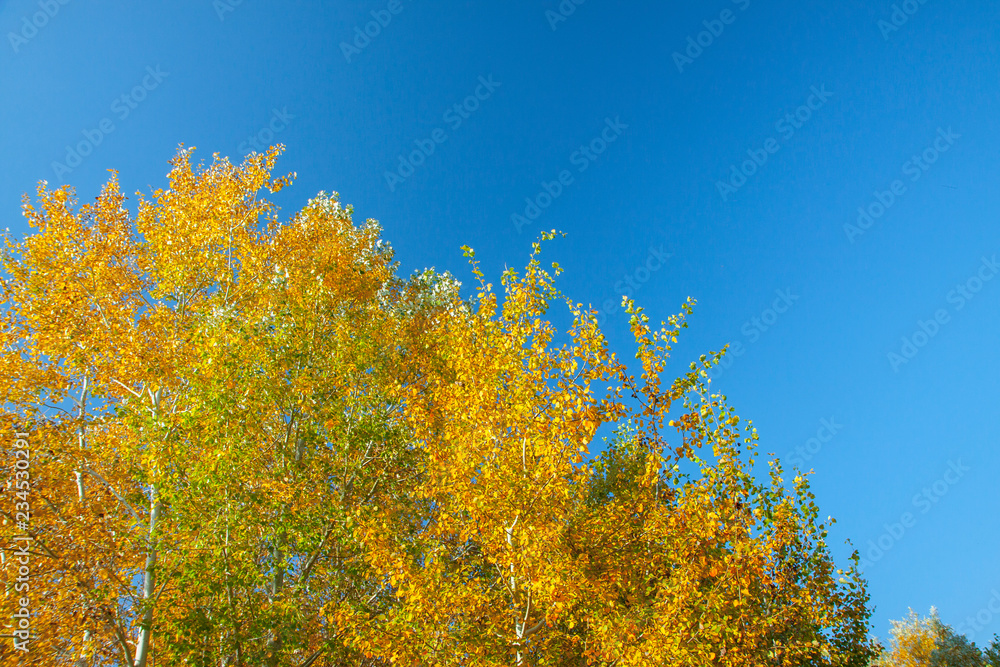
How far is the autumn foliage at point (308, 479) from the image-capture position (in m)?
10.1

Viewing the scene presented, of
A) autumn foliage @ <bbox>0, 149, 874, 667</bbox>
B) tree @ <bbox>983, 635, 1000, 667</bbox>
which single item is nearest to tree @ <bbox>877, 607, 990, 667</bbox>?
tree @ <bbox>983, 635, 1000, 667</bbox>

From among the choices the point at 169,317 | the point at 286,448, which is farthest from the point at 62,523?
the point at 169,317

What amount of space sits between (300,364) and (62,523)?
525 cm

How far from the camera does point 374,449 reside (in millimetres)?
13656

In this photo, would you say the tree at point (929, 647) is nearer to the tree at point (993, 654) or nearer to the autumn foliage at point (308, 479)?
the tree at point (993, 654)

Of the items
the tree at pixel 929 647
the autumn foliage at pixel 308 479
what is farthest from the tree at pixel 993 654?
the autumn foliage at pixel 308 479

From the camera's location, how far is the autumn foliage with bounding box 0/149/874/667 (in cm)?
1011

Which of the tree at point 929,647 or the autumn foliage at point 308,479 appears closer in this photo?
the autumn foliage at point 308,479

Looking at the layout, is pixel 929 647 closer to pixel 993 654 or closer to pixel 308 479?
pixel 993 654

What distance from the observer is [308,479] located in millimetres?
12500

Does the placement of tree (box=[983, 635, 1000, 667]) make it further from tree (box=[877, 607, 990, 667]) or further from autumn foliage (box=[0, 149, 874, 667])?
autumn foliage (box=[0, 149, 874, 667])

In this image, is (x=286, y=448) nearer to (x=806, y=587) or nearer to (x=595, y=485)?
(x=595, y=485)

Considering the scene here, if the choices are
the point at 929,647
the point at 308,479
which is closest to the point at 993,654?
the point at 929,647

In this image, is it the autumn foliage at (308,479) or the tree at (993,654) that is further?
the tree at (993,654)
